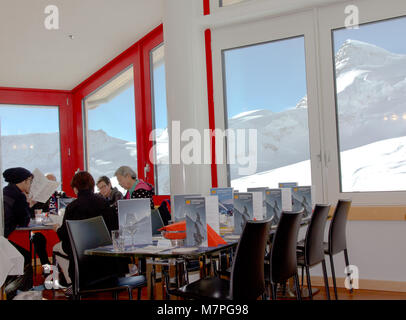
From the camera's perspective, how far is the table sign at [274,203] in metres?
4.44

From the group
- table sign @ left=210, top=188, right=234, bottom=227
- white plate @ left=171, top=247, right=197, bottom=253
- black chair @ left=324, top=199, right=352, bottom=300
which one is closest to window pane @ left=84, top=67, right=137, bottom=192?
table sign @ left=210, top=188, right=234, bottom=227

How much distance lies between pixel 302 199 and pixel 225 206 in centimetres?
89

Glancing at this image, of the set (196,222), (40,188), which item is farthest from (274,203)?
(40,188)

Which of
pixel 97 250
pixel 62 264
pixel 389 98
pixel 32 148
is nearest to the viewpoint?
pixel 97 250

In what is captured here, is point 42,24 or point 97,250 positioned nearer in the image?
point 97,250

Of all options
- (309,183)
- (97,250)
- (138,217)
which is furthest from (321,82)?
(97,250)

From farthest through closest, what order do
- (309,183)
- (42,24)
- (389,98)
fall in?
(42,24) → (309,183) → (389,98)

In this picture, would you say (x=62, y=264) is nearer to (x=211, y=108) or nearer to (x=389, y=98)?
(x=211, y=108)

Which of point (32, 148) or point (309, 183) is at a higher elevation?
point (32, 148)

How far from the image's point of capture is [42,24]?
6648 millimetres

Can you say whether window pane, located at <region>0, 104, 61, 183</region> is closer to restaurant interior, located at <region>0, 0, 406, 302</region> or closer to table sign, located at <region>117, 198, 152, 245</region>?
restaurant interior, located at <region>0, 0, 406, 302</region>

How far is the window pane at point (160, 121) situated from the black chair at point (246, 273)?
4030 mm

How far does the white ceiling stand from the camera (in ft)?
20.8

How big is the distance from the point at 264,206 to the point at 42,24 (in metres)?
4.18
